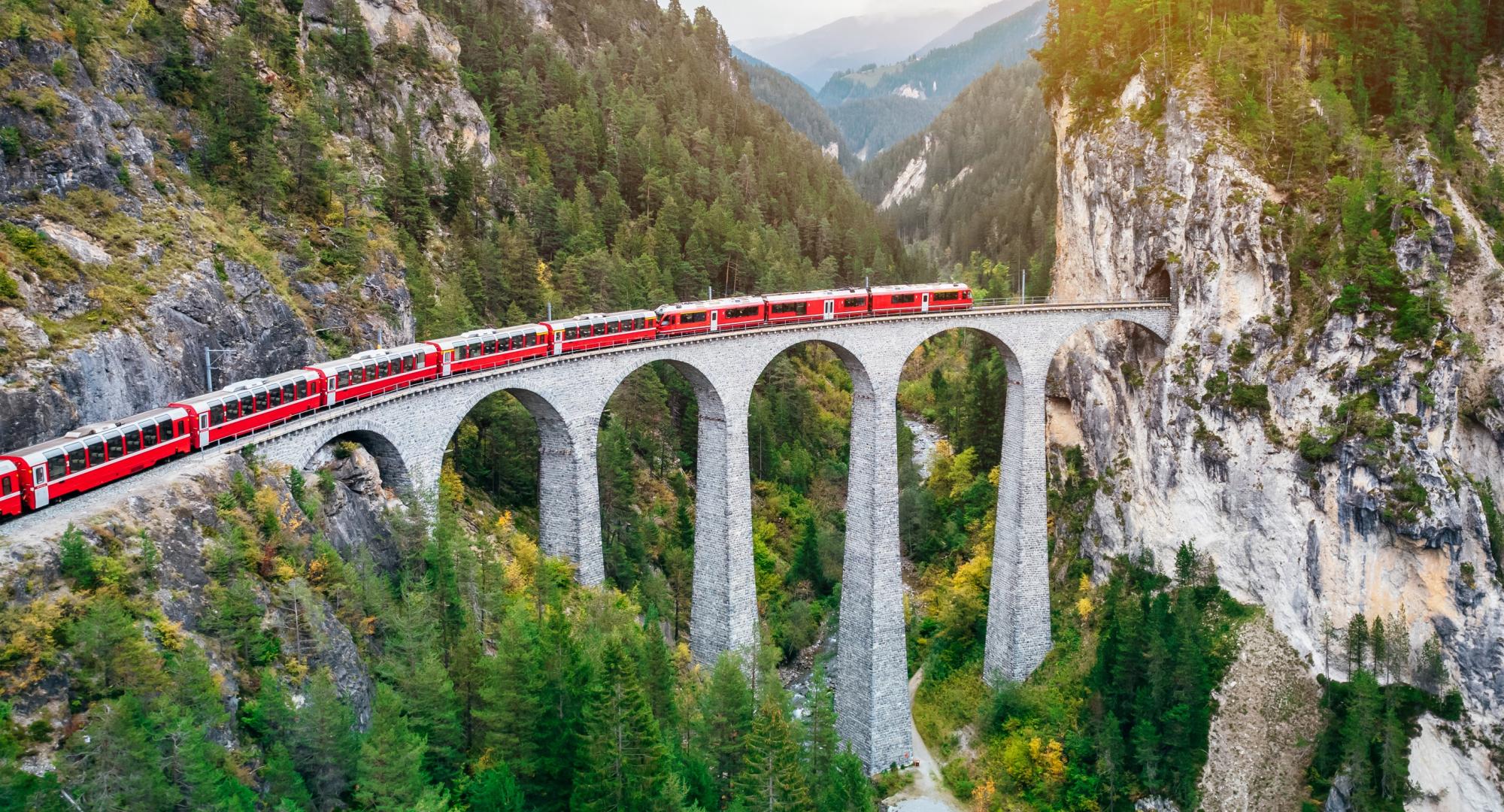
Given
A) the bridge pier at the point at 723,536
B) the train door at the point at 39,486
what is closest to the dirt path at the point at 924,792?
the bridge pier at the point at 723,536

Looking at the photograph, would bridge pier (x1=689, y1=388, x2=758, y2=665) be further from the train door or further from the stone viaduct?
the train door

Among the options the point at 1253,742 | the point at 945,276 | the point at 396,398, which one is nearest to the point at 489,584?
the point at 396,398

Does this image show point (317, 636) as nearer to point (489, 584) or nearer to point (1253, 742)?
point (489, 584)

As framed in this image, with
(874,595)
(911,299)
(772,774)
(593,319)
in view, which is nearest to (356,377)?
(593,319)

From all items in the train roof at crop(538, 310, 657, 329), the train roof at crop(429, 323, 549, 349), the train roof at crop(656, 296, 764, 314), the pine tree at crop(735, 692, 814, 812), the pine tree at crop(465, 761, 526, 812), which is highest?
the train roof at crop(656, 296, 764, 314)

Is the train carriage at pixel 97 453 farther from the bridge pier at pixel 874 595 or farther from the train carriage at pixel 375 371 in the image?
the bridge pier at pixel 874 595

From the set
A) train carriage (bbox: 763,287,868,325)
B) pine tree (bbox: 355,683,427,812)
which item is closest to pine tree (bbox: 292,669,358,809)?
pine tree (bbox: 355,683,427,812)

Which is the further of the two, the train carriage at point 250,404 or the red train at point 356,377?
the train carriage at point 250,404
